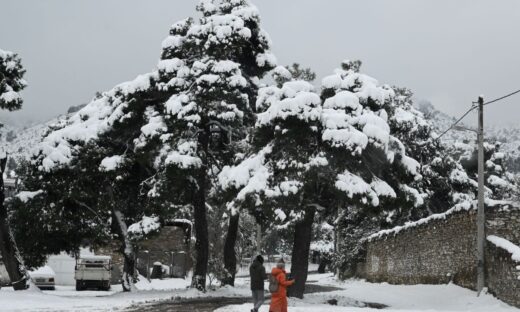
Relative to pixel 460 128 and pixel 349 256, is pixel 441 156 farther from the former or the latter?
pixel 460 128

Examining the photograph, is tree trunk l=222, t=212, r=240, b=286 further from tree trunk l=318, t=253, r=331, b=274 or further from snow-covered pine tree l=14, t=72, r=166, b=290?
tree trunk l=318, t=253, r=331, b=274

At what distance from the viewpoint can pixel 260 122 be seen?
797 inches

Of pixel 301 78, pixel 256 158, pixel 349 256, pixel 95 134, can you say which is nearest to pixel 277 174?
pixel 256 158

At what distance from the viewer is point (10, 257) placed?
24266 mm

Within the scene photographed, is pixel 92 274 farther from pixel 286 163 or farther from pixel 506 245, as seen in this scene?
pixel 506 245

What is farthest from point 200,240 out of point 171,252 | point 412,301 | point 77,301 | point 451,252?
point 171,252

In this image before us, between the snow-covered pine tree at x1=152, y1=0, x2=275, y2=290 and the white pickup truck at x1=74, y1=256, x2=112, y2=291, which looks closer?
the snow-covered pine tree at x1=152, y1=0, x2=275, y2=290

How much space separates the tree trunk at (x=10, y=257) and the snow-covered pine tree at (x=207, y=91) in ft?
20.9

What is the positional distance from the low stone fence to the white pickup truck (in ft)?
49.0

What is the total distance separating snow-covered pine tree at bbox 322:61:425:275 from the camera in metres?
19.2

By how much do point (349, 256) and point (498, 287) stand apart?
951 inches

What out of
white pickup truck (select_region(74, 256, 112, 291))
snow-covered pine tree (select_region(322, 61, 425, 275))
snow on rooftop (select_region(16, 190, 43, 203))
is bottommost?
white pickup truck (select_region(74, 256, 112, 291))

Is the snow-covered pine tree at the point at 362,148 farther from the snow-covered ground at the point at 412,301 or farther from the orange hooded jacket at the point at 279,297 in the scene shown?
the orange hooded jacket at the point at 279,297


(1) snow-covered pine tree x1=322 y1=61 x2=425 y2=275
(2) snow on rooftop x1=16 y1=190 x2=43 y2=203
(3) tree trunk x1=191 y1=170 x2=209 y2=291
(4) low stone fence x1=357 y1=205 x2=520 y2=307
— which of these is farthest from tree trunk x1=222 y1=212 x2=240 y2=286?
(2) snow on rooftop x1=16 y1=190 x2=43 y2=203
